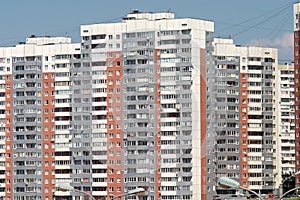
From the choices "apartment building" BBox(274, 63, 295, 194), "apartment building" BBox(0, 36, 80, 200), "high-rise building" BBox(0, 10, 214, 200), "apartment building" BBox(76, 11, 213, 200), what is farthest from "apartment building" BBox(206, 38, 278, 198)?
"apartment building" BBox(0, 36, 80, 200)

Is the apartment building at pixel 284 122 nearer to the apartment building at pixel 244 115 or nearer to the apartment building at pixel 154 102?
the apartment building at pixel 244 115

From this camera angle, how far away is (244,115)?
84.7 ft

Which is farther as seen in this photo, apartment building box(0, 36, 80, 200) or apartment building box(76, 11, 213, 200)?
apartment building box(0, 36, 80, 200)

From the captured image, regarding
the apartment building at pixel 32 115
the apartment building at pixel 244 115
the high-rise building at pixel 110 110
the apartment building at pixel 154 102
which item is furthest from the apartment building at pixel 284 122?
the apartment building at pixel 32 115

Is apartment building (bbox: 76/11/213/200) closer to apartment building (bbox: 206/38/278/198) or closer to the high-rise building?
the high-rise building

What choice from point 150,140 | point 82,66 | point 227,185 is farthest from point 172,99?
point 227,185

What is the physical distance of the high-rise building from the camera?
72.9ft

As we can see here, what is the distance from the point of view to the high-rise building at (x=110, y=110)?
22.2m

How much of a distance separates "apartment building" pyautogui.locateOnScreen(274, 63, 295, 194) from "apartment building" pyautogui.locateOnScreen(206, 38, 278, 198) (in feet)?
3.00

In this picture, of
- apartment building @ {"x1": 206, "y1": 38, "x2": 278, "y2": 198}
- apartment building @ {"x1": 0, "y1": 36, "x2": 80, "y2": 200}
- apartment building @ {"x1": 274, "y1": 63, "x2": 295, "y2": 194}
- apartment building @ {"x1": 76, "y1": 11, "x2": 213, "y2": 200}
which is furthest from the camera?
apartment building @ {"x1": 274, "y1": 63, "x2": 295, "y2": 194}

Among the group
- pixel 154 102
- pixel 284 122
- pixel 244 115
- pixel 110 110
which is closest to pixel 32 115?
pixel 110 110

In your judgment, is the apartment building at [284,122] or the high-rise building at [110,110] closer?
the high-rise building at [110,110]

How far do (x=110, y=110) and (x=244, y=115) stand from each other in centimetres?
391

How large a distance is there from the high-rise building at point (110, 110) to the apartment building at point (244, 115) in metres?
1.85
